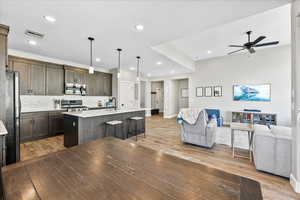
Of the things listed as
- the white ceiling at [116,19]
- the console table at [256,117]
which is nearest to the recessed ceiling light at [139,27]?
the white ceiling at [116,19]

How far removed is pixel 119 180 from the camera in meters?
0.74

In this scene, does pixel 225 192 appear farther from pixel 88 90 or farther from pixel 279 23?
pixel 88 90

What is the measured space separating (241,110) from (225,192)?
6.29 meters

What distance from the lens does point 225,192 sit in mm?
645

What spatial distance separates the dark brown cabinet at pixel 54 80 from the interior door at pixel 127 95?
8.58 ft

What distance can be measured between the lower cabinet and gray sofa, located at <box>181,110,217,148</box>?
411cm

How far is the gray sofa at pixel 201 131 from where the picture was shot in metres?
3.10

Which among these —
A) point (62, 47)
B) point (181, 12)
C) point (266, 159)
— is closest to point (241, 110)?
point (266, 159)

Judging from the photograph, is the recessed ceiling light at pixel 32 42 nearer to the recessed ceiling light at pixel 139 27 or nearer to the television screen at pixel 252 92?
the recessed ceiling light at pixel 139 27

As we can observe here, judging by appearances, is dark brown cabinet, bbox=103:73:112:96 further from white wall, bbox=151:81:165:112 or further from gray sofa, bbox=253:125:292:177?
gray sofa, bbox=253:125:292:177

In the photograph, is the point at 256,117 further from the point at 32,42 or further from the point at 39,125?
the point at 32,42

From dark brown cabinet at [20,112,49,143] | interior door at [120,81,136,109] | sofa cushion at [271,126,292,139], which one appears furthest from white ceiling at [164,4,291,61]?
dark brown cabinet at [20,112,49,143]

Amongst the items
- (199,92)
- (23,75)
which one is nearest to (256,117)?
(199,92)

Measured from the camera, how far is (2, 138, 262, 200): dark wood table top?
2.04ft
